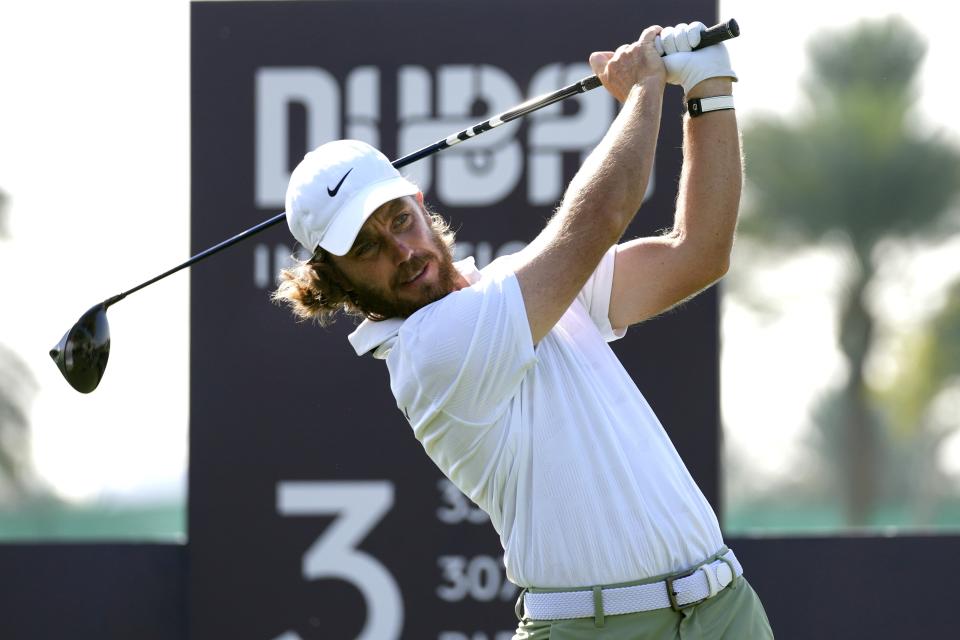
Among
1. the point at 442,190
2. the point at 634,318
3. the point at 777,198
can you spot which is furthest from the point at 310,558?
the point at 777,198

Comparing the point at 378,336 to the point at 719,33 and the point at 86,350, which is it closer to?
the point at 719,33

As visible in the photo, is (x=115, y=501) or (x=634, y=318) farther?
(x=115, y=501)

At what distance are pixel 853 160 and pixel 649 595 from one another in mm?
22626

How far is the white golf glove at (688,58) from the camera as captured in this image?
3.03 metres

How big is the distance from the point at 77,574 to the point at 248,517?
0.56m

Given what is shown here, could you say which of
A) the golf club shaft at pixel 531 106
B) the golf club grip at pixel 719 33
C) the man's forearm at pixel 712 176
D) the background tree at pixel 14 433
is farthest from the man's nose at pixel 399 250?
the background tree at pixel 14 433

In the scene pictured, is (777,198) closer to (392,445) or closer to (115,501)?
→ (115,501)

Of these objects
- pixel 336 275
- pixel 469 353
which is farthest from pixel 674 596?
pixel 336 275

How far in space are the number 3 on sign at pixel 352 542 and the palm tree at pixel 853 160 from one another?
19.4m

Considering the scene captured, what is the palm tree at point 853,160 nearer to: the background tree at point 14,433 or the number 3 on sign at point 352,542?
the background tree at point 14,433

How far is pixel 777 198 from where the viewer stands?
2462cm

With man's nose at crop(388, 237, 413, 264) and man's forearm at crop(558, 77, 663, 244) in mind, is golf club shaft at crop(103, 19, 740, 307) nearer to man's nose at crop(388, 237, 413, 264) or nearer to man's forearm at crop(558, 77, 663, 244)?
man's forearm at crop(558, 77, 663, 244)

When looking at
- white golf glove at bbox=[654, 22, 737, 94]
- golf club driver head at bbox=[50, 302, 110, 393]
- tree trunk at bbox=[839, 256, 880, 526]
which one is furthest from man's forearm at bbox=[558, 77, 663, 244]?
tree trunk at bbox=[839, 256, 880, 526]

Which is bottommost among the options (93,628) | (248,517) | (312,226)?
(93,628)
